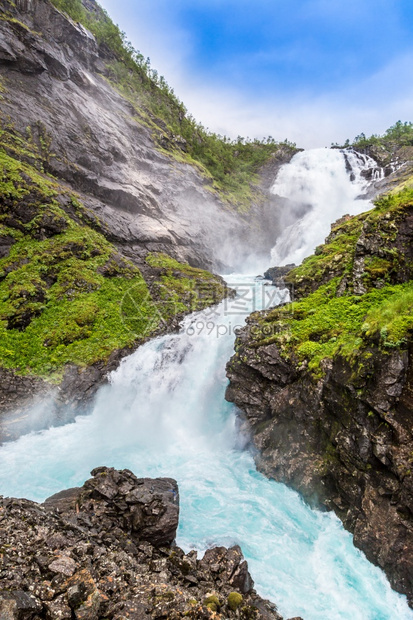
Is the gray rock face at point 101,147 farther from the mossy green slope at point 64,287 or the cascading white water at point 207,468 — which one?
the cascading white water at point 207,468

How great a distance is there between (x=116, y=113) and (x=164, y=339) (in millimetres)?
29533

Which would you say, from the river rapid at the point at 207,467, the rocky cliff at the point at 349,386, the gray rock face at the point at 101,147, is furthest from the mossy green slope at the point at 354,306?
the gray rock face at the point at 101,147

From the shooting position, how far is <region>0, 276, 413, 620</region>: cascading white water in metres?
7.60

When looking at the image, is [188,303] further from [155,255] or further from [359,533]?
[359,533]

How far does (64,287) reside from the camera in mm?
19203

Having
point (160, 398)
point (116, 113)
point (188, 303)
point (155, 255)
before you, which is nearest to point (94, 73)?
point (116, 113)

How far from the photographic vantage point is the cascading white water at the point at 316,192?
120 ft

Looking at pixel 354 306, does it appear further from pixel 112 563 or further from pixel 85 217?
pixel 85 217

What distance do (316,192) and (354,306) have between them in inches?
1551


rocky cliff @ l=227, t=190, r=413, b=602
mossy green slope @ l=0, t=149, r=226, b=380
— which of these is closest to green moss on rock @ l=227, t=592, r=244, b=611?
rocky cliff @ l=227, t=190, r=413, b=602

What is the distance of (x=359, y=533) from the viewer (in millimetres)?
8312

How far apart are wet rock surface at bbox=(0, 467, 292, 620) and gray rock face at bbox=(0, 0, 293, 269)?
19.6 metres

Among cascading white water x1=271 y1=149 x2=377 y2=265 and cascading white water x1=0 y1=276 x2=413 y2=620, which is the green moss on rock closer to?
cascading white water x1=0 y1=276 x2=413 y2=620

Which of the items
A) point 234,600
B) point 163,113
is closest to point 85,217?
point 234,600
